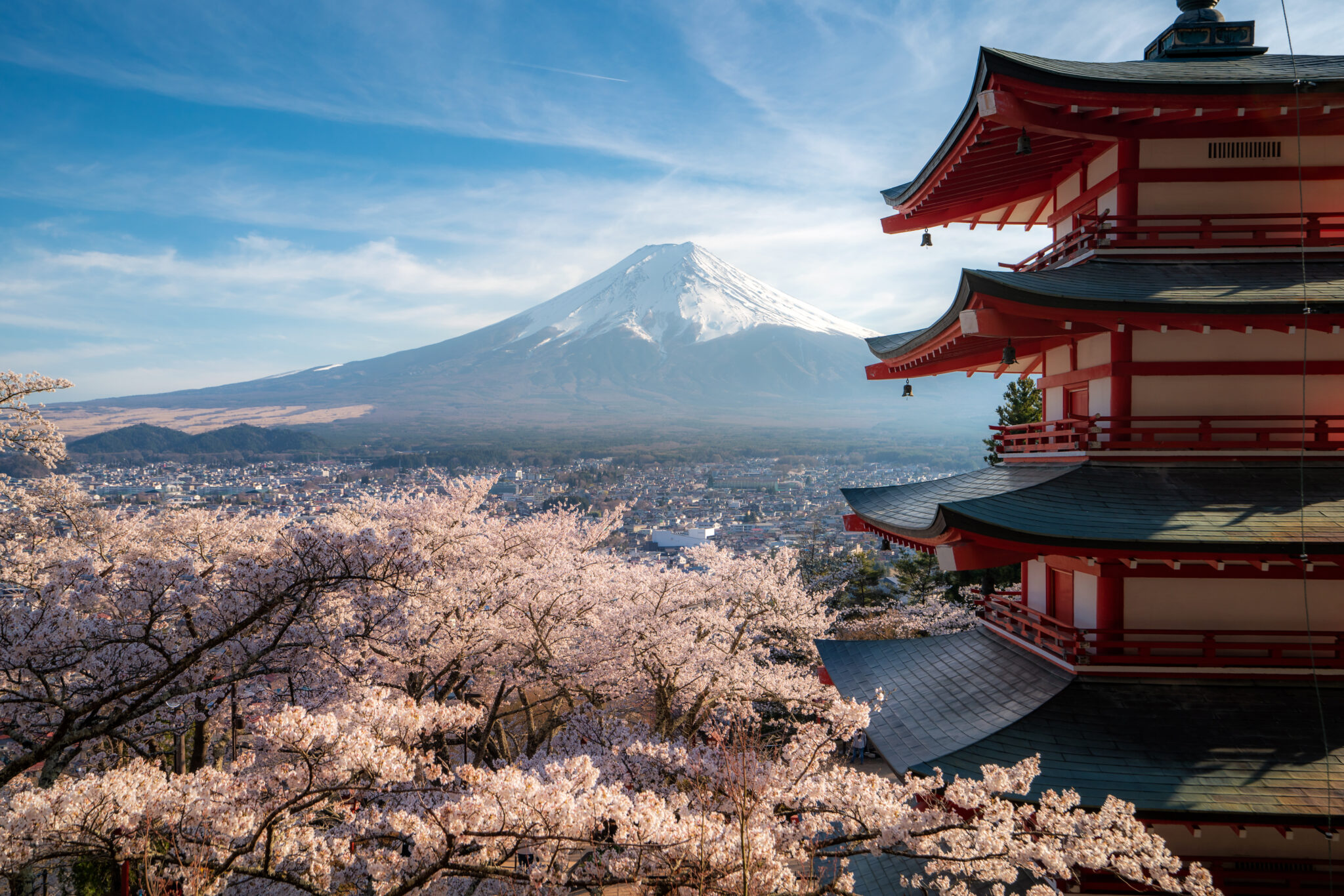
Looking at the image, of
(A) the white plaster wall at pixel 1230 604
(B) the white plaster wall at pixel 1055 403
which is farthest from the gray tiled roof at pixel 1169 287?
(A) the white plaster wall at pixel 1230 604

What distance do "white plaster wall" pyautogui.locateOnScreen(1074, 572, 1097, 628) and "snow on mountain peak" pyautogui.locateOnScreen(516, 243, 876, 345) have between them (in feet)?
442

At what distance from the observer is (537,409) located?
107375 mm

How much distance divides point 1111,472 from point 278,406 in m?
130

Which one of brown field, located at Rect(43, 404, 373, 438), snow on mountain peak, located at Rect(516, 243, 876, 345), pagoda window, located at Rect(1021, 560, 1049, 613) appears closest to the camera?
pagoda window, located at Rect(1021, 560, 1049, 613)

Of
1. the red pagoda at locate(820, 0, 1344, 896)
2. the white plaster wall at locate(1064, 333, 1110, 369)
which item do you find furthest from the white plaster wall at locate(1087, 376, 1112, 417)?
the white plaster wall at locate(1064, 333, 1110, 369)

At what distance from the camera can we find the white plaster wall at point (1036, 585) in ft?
21.8

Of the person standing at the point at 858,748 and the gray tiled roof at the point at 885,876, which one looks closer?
the gray tiled roof at the point at 885,876

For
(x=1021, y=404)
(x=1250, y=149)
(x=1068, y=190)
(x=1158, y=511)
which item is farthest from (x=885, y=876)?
→ (x=1021, y=404)

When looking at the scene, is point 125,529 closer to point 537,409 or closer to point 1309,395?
point 1309,395

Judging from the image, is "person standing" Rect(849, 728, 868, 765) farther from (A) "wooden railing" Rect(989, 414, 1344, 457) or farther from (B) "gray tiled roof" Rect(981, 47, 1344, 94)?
(B) "gray tiled roof" Rect(981, 47, 1344, 94)

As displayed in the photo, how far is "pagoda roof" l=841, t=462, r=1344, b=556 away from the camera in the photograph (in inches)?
180

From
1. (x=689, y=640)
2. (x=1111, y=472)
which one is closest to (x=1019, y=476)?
(x=1111, y=472)

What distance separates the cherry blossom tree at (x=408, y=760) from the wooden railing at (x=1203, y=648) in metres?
1.45

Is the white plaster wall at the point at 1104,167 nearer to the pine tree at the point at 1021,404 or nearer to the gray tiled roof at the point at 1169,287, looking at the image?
the gray tiled roof at the point at 1169,287
